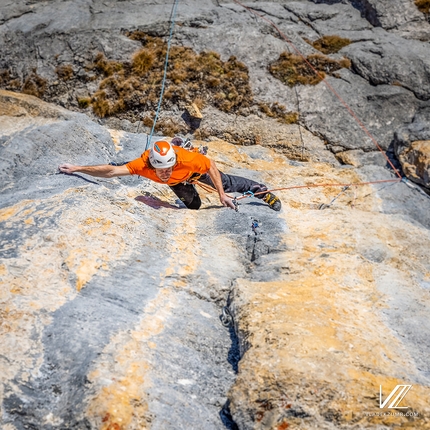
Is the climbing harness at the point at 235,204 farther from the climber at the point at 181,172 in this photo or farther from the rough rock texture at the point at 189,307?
the rough rock texture at the point at 189,307

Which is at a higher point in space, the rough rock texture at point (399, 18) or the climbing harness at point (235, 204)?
the rough rock texture at point (399, 18)

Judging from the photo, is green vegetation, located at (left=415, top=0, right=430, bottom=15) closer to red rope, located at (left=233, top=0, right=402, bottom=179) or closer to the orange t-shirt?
red rope, located at (left=233, top=0, right=402, bottom=179)

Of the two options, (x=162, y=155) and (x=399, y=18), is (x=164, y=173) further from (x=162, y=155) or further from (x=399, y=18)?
(x=399, y=18)

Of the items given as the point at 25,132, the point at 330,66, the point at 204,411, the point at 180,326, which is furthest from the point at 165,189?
the point at 330,66

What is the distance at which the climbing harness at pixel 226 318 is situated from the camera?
23.3ft

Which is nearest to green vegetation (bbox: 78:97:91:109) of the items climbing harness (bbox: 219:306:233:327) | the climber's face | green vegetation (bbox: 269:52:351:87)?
green vegetation (bbox: 269:52:351:87)

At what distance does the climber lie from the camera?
9.20 metres

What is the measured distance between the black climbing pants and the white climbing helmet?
45.2 inches

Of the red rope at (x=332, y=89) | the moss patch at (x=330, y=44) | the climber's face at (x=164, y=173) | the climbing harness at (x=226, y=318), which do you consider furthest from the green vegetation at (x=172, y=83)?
the climbing harness at (x=226, y=318)

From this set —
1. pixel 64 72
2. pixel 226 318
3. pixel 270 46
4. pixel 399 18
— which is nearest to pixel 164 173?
pixel 226 318

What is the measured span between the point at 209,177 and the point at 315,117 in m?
6.14

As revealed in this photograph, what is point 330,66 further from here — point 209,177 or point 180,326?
point 180,326

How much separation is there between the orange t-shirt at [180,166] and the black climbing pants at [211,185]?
1.26 feet

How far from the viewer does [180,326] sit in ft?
22.0
